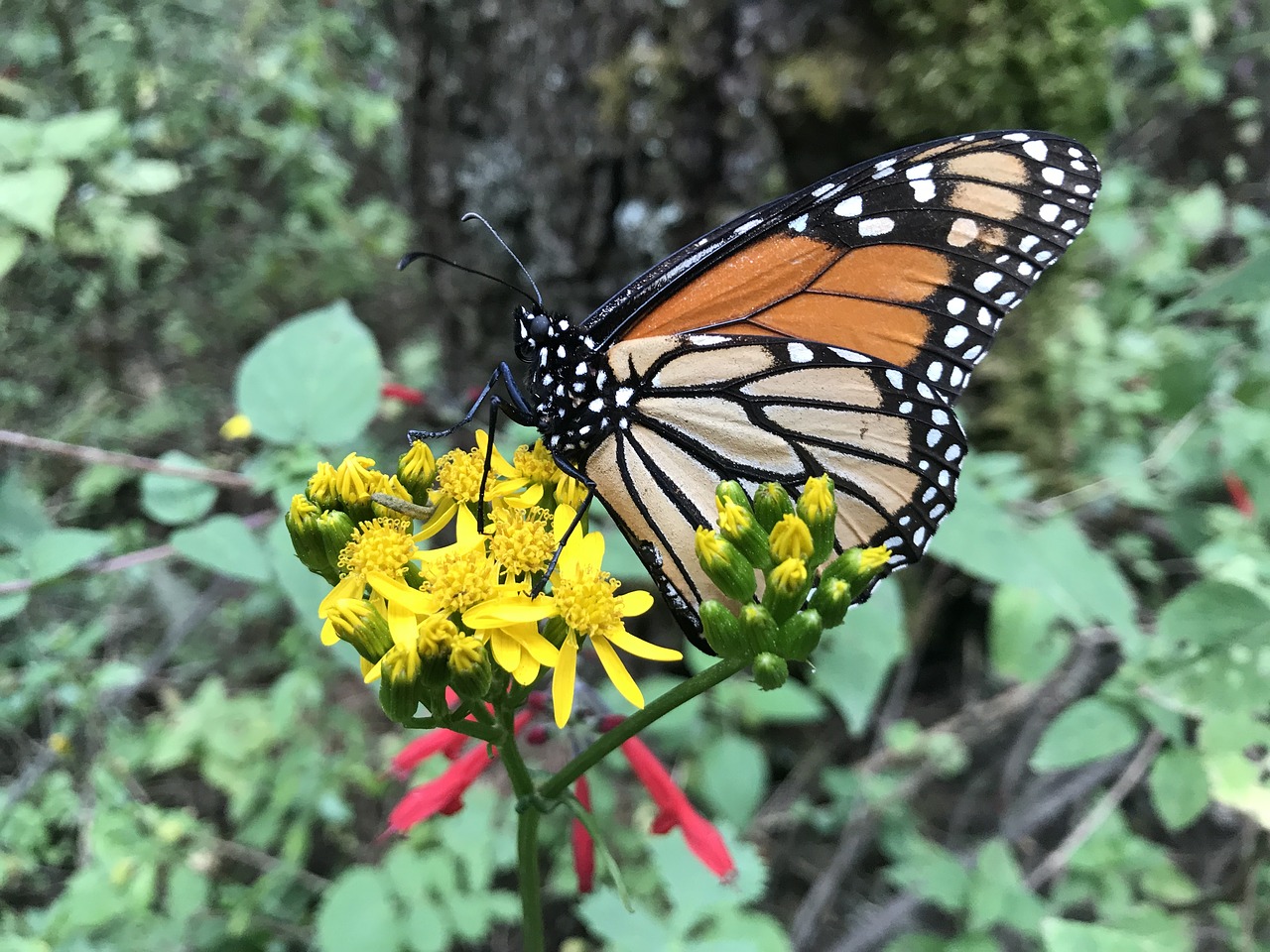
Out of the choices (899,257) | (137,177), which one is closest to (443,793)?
(899,257)

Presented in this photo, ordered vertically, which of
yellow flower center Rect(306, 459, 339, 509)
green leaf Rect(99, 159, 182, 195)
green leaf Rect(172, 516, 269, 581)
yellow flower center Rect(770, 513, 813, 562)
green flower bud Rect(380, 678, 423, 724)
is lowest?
yellow flower center Rect(770, 513, 813, 562)

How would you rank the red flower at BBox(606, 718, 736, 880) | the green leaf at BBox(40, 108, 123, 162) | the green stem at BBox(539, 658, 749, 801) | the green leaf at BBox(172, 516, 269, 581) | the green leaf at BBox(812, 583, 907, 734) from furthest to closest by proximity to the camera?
1. the green leaf at BBox(812, 583, 907, 734)
2. the green leaf at BBox(40, 108, 123, 162)
3. the green leaf at BBox(172, 516, 269, 581)
4. the red flower at BBox(606, 718, 736, 880)
5. the green stem at BBox(539, 658, 749, 801)

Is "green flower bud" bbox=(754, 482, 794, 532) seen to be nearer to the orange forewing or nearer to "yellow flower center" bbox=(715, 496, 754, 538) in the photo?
"yellow flower center" bbox=(715, 496, 754, 538)

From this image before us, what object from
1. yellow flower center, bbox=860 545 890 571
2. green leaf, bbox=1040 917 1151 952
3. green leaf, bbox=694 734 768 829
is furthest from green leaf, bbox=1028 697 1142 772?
yellow flower center, bbox=860 545 890 571

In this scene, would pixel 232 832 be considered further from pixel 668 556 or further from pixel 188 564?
pixel 668 556

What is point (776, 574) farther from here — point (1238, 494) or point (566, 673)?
point (1238, 494)

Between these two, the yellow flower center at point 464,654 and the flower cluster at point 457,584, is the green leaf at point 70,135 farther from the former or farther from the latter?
the yellow flower center at point 464,654

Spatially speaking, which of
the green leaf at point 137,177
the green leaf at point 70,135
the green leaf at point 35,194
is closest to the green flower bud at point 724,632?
the green leaf at point 35,194

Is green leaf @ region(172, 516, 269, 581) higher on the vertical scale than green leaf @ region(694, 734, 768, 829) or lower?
higher

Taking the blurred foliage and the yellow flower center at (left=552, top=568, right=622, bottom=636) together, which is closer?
the yellow flower center at (left=552, top=568, right=622, bottom=636)
